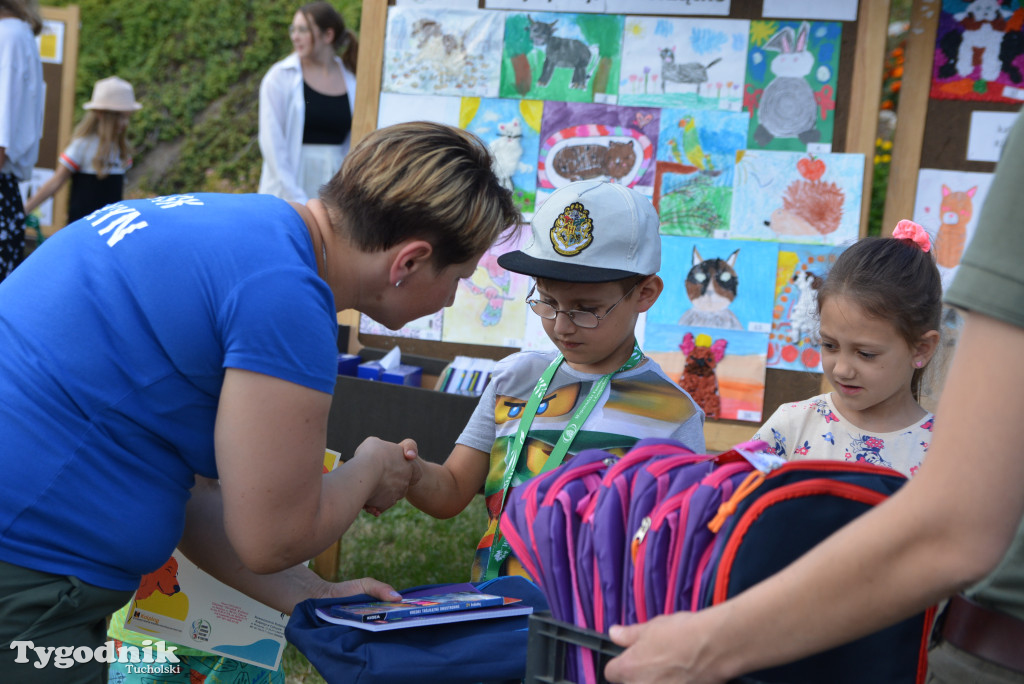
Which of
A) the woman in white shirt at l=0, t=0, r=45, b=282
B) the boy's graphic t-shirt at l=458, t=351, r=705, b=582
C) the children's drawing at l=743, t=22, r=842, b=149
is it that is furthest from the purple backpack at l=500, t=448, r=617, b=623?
the woman in white shirt at l=0, t=0, r=45, b=282

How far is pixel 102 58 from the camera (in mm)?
10844

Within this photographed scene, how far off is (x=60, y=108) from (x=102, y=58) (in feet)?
13.0

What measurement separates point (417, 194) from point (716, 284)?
82.1 inches

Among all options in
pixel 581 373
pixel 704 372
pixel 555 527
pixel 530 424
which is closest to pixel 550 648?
pixel 555 527

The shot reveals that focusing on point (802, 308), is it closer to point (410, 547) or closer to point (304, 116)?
point (410, 547)

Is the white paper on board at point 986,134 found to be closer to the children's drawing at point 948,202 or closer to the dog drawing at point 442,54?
the children's drawing at point 948,202

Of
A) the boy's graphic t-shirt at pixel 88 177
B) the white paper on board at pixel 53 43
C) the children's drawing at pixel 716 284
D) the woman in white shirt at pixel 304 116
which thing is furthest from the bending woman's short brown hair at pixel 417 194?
the white paper on board at pixel 53 43

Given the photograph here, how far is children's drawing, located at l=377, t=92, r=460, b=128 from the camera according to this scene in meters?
3.69

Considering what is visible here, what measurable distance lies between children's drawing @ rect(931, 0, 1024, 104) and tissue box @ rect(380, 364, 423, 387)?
7.18 ft

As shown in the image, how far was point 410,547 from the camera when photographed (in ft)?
13.5

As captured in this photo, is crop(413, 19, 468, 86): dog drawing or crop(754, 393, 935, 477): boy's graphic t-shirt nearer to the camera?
crop(754, 393, 935, 477): boy's graphic t-shirt

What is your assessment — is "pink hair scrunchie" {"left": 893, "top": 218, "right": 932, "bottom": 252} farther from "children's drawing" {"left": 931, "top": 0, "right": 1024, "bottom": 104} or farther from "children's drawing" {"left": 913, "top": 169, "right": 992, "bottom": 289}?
"children's drawing" {"left": 931, "top": 0, "right": 1024, "bottom": 104}

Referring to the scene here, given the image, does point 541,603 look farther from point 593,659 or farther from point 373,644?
point 593,659

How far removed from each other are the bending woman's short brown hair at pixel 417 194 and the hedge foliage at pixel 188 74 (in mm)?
→ 8926
